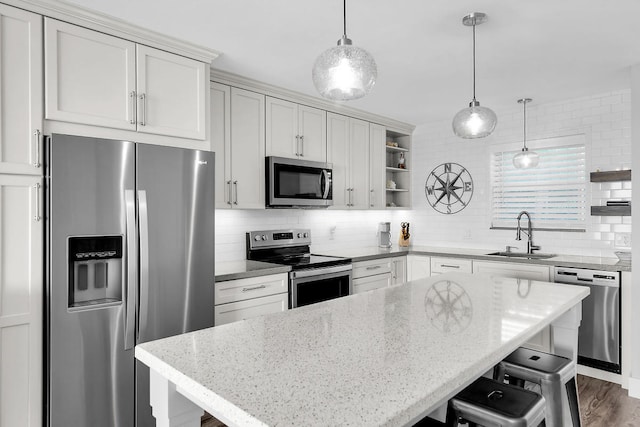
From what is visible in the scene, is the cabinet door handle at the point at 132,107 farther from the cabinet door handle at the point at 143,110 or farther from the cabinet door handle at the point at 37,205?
the cabinet door handle at the point at 37,205

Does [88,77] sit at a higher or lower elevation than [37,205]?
higher

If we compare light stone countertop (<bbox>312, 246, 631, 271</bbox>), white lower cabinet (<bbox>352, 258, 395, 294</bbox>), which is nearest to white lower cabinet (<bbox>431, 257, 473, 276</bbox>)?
light stone countertop (<bbox>312, 246, 631, 271</bbox>)

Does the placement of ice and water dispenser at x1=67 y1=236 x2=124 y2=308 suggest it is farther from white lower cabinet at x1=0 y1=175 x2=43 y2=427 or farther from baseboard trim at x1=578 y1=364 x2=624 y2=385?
baseboard trim at x1=578 y1=364 x2=624 y2=385

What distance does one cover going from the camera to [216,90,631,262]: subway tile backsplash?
367 cm

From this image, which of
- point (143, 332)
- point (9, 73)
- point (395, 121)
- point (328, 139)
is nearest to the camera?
point (9, 73)

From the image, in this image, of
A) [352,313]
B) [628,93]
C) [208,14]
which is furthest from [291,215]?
[628,93]

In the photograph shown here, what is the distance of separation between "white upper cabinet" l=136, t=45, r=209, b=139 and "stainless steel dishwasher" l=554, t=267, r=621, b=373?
3.21m

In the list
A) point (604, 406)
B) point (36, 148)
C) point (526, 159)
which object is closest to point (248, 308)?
point (36, 148)

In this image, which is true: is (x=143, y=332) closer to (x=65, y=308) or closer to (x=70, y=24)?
(x=65, y=308)

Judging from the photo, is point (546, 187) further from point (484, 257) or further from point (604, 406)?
point (604, 406)

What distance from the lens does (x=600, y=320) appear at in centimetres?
328

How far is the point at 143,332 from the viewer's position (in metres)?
2.29

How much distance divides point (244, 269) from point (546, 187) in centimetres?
312

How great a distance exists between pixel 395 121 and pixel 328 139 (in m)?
1.18
